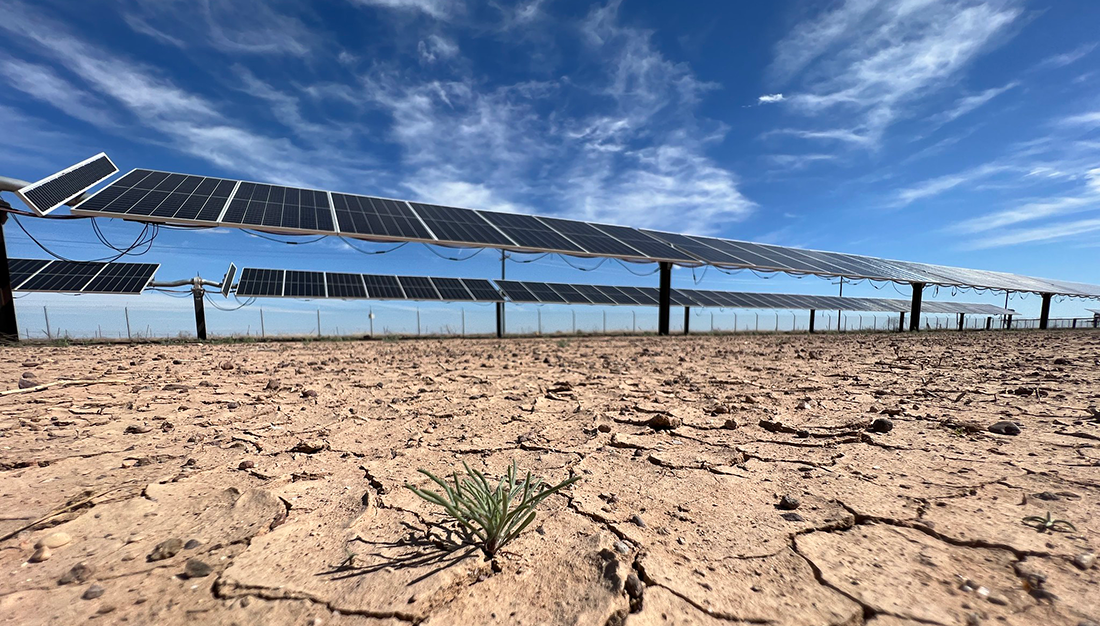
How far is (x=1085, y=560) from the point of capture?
1.18 metres

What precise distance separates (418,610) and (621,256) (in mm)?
11990

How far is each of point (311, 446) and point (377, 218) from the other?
916cm

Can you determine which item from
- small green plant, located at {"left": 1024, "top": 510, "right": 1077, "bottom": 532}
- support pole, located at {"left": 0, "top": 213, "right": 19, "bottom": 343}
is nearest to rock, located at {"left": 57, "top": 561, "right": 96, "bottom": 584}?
small green plant, located at {"left": 1024, "top": 510, "right": 1077, "bottom": 532}

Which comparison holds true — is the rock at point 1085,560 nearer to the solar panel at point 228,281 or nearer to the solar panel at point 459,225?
the solar panel at point 459,225

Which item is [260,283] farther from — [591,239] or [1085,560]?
[1085,560]

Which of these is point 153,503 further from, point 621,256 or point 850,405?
point 621,256

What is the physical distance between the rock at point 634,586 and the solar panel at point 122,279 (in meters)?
15.3

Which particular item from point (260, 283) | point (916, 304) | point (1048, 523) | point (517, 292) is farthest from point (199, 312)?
point (916, 304)

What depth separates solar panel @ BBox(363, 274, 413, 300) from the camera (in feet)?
45.3

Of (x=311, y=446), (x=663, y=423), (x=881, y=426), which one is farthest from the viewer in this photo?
(x=663, y=423)

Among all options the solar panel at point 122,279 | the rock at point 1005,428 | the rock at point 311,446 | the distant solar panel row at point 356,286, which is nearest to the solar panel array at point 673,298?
the distant solar panel row at point 356,286

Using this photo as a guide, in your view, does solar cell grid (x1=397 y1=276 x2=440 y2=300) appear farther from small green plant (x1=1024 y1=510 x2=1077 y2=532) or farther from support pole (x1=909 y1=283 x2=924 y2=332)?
support pole (x1=909 y1=283 x2=924 y2=332)

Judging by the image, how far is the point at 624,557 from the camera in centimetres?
132

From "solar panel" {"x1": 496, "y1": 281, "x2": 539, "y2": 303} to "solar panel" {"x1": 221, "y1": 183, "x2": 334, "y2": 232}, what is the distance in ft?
22.2
